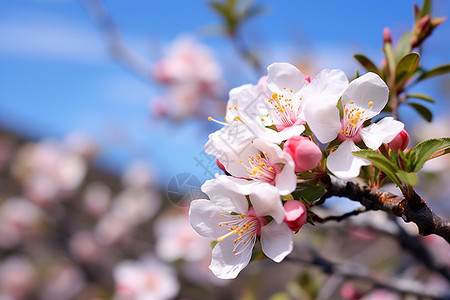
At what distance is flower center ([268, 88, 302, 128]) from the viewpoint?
73cm

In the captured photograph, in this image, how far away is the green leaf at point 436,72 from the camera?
3.41ft

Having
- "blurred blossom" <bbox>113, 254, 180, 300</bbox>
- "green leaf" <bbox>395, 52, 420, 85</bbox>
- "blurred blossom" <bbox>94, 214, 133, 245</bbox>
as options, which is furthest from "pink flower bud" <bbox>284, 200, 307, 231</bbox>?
"blurred blossom" <bbox>94, 214, 133, 245</bbox>

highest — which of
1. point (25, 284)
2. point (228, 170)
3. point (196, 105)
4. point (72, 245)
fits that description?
point (228, 170)

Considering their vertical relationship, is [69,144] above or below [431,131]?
above

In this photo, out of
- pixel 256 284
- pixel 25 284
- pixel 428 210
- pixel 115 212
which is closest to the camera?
pixel 428 210

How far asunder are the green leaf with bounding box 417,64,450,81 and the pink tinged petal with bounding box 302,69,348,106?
54 centimetres

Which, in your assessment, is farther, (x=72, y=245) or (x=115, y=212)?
(x=115, y=212)

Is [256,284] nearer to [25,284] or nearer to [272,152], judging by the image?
[272,152]

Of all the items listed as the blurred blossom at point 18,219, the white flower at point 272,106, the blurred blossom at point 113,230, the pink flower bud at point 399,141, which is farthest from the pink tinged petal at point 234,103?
the blurred blossom at point 18,219

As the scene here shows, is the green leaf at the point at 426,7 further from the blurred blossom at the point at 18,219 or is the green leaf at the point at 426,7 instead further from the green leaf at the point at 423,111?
the blurred blossom at the point at 18,219

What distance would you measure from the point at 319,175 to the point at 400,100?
51cm

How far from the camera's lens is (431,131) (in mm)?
3889

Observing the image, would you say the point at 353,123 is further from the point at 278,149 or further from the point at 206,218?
the point at 206,218

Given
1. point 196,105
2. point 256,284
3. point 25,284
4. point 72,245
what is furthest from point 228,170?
point 25,284
